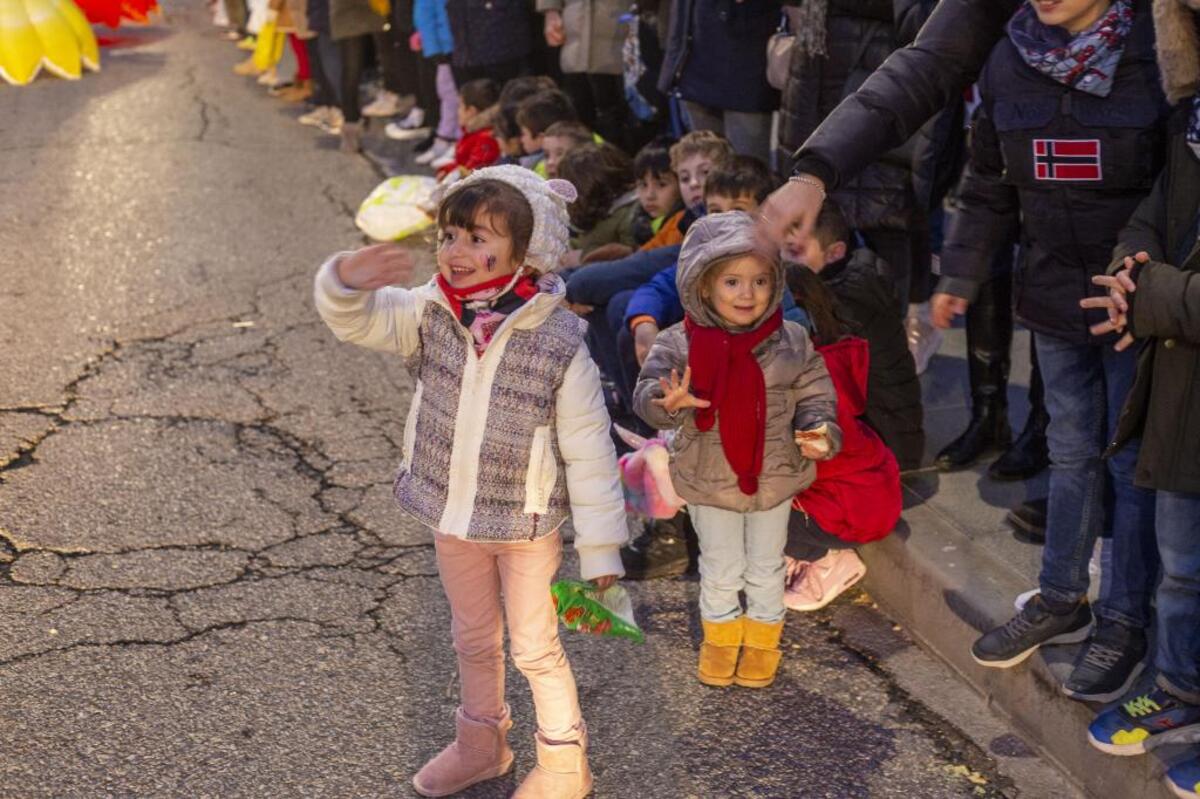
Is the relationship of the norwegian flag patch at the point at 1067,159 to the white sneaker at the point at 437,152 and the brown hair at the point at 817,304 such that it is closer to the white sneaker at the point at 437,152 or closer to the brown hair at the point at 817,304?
the brown hair at the point at 817,304

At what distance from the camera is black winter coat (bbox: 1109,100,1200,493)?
3287 mm

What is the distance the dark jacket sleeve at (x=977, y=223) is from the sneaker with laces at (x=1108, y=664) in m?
0.94

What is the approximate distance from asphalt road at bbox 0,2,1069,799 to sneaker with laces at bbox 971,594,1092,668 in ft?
0.70

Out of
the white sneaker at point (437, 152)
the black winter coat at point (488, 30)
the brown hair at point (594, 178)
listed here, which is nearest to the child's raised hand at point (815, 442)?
the brown hair at point (594, 178)

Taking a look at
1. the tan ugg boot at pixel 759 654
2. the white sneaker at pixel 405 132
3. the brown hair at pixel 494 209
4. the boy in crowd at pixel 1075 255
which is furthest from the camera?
the white sneaker at pixel 405 132

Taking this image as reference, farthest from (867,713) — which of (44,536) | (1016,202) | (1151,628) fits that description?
(44,536)

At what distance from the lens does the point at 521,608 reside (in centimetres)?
366

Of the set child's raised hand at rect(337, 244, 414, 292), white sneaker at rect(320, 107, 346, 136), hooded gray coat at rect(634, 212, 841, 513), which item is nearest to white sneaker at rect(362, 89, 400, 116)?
white sneaker at rect(320, 107, 346, 136)

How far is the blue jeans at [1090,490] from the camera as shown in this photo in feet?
12.3

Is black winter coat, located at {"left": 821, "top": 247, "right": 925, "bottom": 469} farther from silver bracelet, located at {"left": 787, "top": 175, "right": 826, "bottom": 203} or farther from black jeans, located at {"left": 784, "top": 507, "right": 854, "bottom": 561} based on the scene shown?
silver bracelet, located at {"left": 787, "top": 175, "right": 826, "bottom": 203}

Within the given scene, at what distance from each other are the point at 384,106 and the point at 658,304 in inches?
324

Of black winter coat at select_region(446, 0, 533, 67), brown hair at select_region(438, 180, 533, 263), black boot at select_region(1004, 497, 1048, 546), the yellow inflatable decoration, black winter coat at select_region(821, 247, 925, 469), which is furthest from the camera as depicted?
the yellow inflatable decoration

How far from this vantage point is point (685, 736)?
401 cm

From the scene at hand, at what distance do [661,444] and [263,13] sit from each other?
36.2 ft
